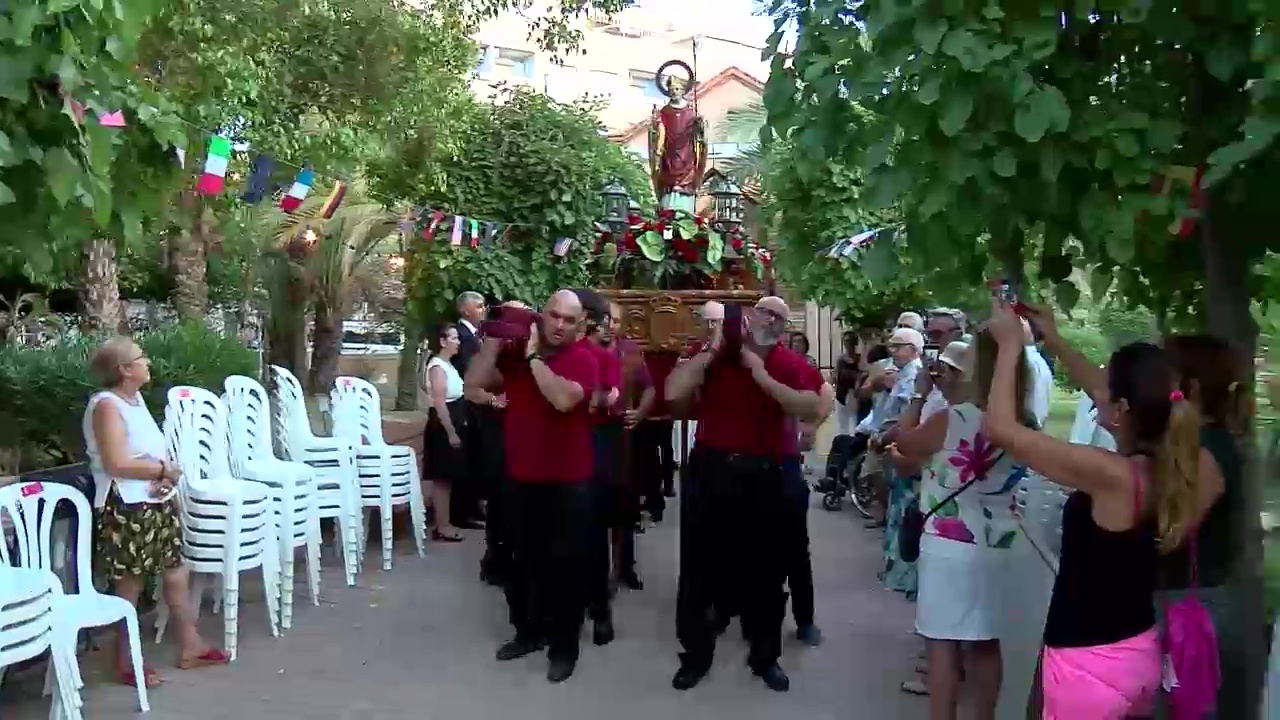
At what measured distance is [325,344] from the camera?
18.7m

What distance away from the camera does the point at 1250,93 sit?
2527mm

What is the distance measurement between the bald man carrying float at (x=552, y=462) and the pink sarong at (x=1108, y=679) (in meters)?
2.66

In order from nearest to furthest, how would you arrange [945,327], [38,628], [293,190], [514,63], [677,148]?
[38,628] → [945,327] → [293,190] → [677,148] → [514,63]

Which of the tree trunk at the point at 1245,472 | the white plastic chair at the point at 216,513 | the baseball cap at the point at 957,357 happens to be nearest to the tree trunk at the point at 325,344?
the white plastic chair at the point at 216,513

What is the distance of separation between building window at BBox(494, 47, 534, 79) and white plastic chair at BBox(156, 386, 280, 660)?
2771 cm

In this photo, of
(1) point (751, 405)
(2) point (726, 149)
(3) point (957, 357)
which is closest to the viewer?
(3) point (957, 357)

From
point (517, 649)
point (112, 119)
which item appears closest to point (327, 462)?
point (517, 649)

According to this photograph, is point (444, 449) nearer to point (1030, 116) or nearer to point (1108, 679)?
point (1108, 679)

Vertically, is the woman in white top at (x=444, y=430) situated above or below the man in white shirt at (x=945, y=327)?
below

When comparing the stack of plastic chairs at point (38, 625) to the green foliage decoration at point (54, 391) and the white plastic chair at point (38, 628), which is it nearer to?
the white plastic chair at point (38, 628)

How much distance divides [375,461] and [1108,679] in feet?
18.7

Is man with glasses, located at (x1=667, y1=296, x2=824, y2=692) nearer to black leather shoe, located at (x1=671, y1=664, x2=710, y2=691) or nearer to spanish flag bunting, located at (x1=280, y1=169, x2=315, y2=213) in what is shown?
black leather shoe, located at (x1=671, y1=664, x2=710, y2=691)

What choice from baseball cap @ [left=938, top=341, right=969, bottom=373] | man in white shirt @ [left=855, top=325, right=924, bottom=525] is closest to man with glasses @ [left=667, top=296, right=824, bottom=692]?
baseball cap @ [left=938, top=341, right=969, bottom=373]

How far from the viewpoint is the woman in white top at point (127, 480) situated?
16.3ft
